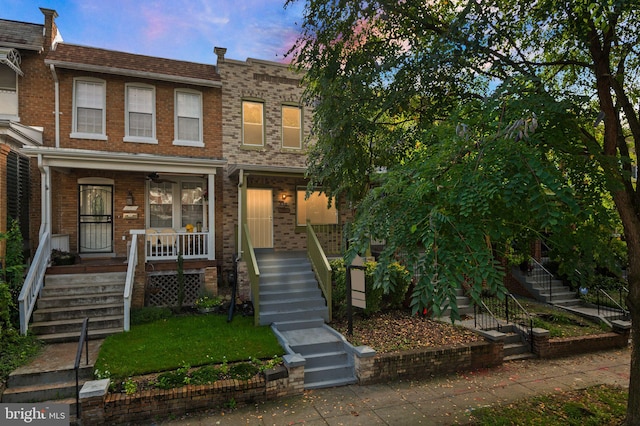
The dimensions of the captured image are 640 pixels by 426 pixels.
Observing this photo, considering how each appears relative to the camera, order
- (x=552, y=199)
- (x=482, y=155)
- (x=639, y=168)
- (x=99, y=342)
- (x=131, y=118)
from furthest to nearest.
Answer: (x=131, y=118)
(x=99, y=342)
(x=639, y=168)
(x=482, y=155)
(x=552, y=199)

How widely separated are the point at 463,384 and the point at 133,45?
13629 mm

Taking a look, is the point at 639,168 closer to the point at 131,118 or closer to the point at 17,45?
the point at 131,118

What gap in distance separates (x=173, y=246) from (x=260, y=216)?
11.0 feet

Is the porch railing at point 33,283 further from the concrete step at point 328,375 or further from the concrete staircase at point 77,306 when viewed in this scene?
the concrete step at point 328,375

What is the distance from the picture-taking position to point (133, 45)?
11.9m

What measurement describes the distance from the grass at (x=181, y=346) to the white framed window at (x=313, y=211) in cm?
534

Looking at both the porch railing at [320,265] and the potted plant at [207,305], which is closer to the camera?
the porch railing at [320,265]

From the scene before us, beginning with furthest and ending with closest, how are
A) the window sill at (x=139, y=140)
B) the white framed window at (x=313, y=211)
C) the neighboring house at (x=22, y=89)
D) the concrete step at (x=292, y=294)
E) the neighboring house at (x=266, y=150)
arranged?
the white framed window at (x=313, y=211)
the neighboring house at (x=266, y=150)
the window sill at (x=139, y=140)
the neighboring house at (x=22, y=89)
the concrete step at (x=292, y=294)

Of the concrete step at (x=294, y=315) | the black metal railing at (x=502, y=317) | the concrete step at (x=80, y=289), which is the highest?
the concrete step at (x=80, y=289)

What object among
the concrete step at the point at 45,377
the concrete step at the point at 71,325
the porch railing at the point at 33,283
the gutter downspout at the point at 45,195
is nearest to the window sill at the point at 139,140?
the gutter downspout at the point at 45,195

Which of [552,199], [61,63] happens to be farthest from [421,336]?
[61,63]

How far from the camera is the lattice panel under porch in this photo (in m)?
9.66

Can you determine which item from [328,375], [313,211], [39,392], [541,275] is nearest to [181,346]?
[39,392]

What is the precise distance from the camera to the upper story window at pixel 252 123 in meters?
12.7
